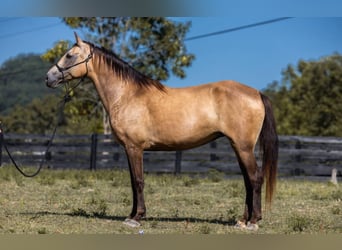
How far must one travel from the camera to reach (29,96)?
76.9m

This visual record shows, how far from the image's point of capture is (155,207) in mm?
8180

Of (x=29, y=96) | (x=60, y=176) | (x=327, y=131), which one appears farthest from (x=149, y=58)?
(x=29, y=96)

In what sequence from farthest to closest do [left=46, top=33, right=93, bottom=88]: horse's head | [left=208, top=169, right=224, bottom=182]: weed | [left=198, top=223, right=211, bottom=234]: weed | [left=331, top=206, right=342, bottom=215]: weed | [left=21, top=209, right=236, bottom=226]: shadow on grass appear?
1. [left=208, top=169, right=224, bottom=182]: weed
2. [left=331, top=206, right=342, bottom=215]: weed
3. [left=46, top=33, right=93, bottom=88]: horse's head
4. [left=21, top=209, right=236, bottom=226]: shadow on grass
5. [left=198, top=223, right=211, bottom=234]: weed

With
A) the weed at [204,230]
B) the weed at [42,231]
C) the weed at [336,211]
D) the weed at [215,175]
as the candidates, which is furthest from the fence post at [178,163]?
the weed at [42,231]

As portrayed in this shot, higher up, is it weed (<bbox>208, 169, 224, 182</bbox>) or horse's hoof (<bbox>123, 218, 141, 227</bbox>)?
weed (<bbox>208, 169, 224, 182</bbox>)

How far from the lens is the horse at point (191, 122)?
639 cm

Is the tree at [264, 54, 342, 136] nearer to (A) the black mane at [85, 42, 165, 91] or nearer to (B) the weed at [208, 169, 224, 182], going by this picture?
(B) the weed at [208, 169, 224, 182]

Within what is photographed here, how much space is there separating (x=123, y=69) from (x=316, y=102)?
74.5 ft

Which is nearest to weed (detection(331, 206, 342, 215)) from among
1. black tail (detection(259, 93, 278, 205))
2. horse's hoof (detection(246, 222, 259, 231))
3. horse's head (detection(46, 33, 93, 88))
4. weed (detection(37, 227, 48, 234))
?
black tail (detection(259, 93, 278, 205))

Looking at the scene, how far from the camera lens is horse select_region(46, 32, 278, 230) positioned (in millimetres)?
6391

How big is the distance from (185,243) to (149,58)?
51.5 ft

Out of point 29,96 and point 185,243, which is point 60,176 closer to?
point 185,243

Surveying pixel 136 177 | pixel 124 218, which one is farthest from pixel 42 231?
pixel 124 218

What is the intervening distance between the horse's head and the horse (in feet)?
0.09
